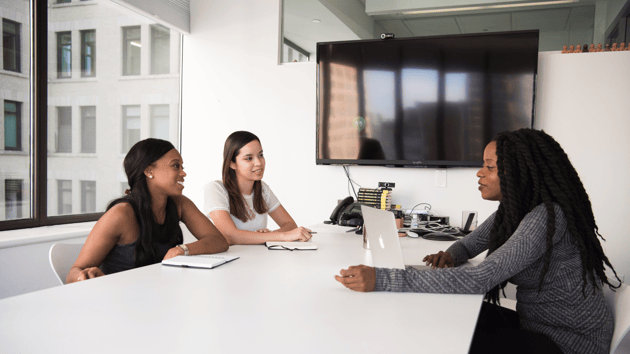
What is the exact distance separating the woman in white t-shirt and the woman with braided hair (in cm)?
110

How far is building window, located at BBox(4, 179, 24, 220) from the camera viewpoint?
3012mm

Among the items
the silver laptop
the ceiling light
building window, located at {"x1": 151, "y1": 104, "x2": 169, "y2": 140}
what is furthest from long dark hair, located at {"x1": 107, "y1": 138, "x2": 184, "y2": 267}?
the ceiling light

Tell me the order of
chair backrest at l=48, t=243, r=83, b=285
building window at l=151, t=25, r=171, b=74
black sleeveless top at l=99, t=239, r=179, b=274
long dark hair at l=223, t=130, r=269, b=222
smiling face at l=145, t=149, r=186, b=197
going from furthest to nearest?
building window at l=151, t=25, r=171, b=74
long dark hair at l=223, t=130, r=269, b=222
smiling face at l=145, t=149, r=186, b=197
black sleeveless top at l=99, t=239, r=179, b=274
chair backrest at l=48, t=243, r=83, b=285

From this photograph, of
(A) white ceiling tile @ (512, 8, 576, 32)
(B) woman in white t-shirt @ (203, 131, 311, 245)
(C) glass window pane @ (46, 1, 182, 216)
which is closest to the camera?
(B) woman in white t-shirt @ (203, 131, 311, 245)

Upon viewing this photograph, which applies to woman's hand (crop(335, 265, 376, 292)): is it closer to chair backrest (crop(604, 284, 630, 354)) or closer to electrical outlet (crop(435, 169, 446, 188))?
chair backrest (crop(604, 284, 630, 354))

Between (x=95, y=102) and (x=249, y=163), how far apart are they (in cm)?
199

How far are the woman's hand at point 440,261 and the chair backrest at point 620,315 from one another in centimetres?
52

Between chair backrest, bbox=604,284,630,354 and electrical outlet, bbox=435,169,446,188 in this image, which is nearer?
chair backrest, bbox=604,284,630,354

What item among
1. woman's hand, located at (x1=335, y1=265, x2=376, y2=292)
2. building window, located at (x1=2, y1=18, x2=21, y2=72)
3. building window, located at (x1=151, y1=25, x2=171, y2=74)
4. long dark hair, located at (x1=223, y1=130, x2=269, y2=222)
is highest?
building window, located at (x1=151, y1=25, x2=171, y2=74)

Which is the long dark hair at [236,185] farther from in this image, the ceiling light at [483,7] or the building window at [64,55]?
the ceiling light at [483,7]

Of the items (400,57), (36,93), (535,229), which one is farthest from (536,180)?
(36,93)

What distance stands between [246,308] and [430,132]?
2.82 metres

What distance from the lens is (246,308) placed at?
3.78ft

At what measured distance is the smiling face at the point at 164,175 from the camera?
195cm
